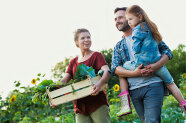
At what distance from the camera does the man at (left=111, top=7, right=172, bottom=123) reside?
6.73ft

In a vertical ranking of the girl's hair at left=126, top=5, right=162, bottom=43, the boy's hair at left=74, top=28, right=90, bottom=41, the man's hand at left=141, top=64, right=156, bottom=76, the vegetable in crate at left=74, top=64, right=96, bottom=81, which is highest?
the boy's hair at left=74, top=28, right=90, bottom=41

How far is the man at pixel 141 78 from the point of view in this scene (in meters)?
2.05

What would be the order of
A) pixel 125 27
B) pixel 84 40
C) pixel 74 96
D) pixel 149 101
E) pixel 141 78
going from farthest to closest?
pixel 84 40 → pixel 125 27 → pixel 74 96 → pixel 141 78 → pixel 149 101

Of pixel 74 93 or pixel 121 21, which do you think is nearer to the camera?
pixel 74 93

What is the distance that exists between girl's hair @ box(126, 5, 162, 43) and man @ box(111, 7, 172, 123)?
124 mm

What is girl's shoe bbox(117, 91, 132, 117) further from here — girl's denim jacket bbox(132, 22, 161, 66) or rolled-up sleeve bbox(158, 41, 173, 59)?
rolled-up sleeve bbox(158, 41, 173, 59)

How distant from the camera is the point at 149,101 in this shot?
206 centimetres

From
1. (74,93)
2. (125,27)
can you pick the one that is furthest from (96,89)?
(125,27)

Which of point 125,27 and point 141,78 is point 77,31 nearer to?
point 125,27

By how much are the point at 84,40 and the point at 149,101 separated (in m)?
1.08

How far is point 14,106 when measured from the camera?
5980 millimetres

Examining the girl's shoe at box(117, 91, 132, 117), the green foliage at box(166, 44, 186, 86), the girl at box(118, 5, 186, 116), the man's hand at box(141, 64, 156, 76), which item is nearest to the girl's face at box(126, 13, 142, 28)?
the girl at box(118, 5, 186, 116)

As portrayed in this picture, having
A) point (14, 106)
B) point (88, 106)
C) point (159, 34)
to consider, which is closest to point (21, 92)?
point (14, 106)

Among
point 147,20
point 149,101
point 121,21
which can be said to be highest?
point 121,21
